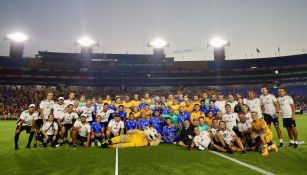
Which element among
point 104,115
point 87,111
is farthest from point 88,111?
point 104,115

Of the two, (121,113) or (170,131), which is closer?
(170,131)

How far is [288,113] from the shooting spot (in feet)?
30.9

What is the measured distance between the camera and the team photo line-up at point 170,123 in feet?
29.1

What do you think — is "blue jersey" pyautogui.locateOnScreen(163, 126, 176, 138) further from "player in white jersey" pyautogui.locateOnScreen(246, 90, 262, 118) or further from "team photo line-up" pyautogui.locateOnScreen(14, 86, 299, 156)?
"player in white jersey" pyautogui.locateOnScreen(246, 90, 262, 118)

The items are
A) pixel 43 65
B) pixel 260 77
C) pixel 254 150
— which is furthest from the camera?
pixel 260 77

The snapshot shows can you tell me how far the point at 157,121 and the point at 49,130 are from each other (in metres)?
4.81

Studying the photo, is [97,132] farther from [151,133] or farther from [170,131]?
[170,131]

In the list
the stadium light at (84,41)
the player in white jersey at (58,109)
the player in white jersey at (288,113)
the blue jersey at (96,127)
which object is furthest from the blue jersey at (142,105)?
the stadium light at (84,41)

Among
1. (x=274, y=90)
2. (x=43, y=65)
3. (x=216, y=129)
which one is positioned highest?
(x=43, y=65)

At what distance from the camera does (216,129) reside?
943 centimetres

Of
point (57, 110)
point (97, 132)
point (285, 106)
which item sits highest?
point (285, 106)

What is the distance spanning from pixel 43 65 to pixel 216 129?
50156mm

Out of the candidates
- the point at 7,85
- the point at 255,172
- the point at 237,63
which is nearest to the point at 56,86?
the point at 7,85

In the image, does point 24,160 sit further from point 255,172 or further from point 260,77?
point 260,77
